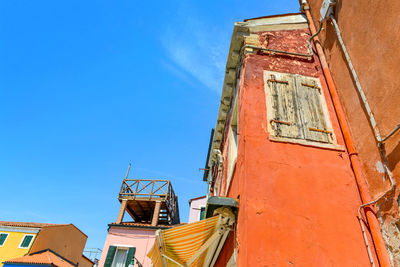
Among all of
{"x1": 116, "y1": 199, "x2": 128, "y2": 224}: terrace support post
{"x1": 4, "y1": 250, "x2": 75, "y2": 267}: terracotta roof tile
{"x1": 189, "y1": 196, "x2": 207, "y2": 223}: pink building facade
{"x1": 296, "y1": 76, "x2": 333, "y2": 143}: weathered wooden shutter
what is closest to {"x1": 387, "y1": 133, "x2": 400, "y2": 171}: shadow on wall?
{"x1": 296, "y1": 76, "x2": 333, "y2": 143}: weathered wooden shutter

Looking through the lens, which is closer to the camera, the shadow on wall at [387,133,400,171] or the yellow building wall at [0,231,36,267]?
the shadow on wall at [387,133,400,171]

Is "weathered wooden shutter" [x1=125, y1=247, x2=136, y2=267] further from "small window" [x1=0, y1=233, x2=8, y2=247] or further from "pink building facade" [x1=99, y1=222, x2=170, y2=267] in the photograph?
"small window" [x1=0, y1=233, x2=8, y2=247]

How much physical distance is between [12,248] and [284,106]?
22485 millimetres

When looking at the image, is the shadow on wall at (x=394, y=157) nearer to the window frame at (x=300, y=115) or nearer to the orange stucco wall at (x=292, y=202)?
the orange stucco wall at (x=292, y=202)

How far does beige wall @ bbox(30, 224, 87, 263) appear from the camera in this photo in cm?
1964

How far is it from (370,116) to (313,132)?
0.84 metres

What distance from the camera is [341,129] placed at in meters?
4.50

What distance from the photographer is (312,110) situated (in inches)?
186

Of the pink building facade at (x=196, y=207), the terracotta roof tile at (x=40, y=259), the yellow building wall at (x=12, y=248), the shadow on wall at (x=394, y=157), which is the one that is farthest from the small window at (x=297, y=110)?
the yellow building wall at (x=12, y=248)

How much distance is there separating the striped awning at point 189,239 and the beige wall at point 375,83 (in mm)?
2045

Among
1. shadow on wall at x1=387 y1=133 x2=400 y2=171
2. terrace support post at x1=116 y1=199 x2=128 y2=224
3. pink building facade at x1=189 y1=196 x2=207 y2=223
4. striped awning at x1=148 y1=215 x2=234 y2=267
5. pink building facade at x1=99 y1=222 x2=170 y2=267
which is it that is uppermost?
pink building facade at x1=189 y1=196 x2=207 y2=223

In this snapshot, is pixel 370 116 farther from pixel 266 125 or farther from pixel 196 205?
pixel 196 205

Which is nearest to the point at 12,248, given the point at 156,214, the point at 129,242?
the point at 129,242

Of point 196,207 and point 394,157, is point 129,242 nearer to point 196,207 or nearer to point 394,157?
point 196,207
